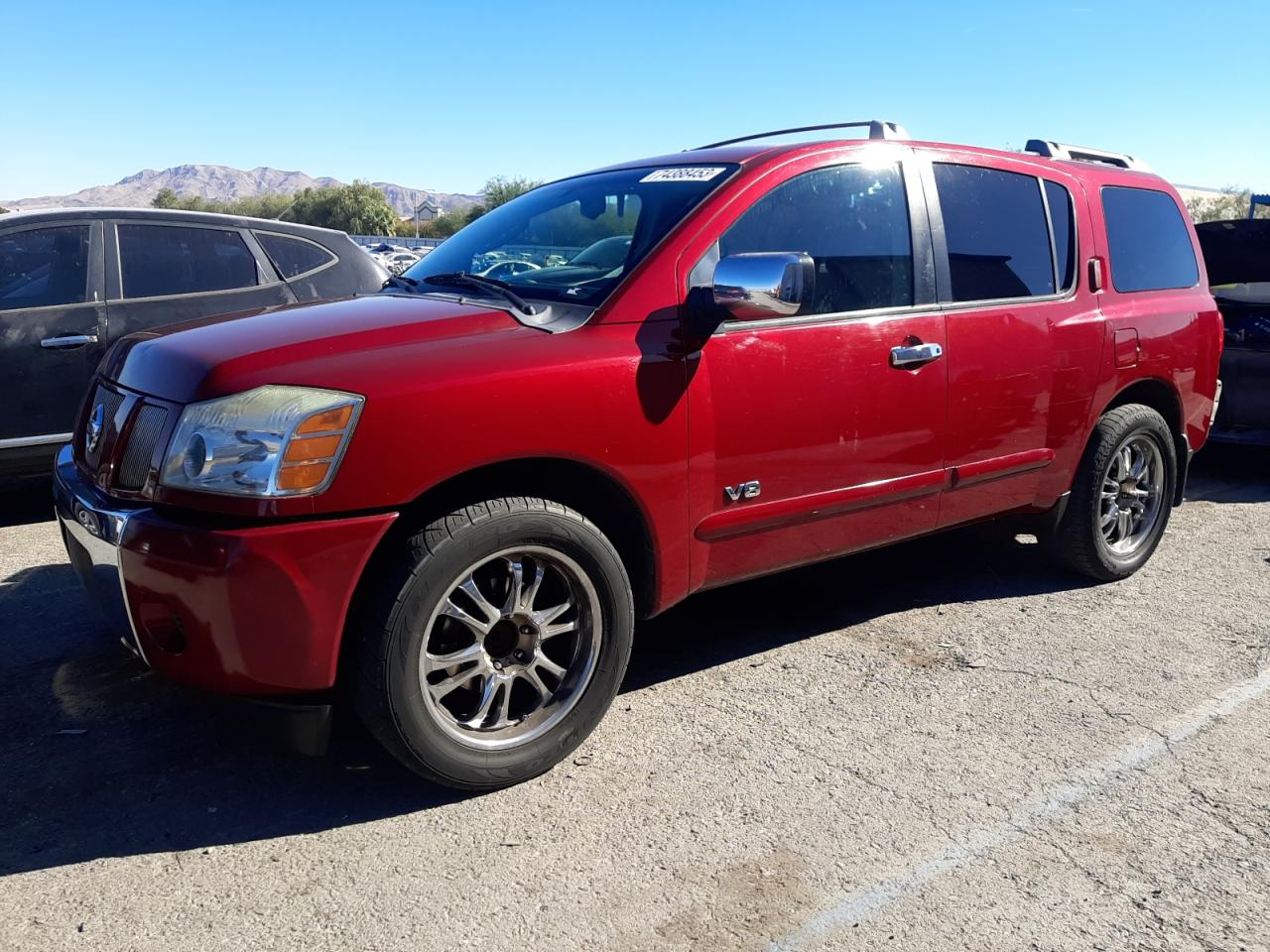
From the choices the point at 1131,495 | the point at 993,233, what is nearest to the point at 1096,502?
the point at 1131,495

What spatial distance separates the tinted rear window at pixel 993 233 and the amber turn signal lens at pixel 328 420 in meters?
2.40

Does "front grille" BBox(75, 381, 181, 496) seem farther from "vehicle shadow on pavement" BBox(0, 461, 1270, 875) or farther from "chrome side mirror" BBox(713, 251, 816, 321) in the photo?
"chrome side mirror" BBox(713, 251, 816, 321)

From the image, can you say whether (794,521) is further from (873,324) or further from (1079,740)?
(1079,740)

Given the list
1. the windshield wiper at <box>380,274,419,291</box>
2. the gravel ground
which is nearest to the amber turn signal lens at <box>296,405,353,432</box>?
the gravel ground

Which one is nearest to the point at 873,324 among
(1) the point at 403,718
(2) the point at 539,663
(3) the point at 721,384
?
(3) the point at 721,384

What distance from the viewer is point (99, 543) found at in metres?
2.83

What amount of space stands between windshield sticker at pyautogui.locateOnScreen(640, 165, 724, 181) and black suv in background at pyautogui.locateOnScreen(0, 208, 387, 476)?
8.01ft

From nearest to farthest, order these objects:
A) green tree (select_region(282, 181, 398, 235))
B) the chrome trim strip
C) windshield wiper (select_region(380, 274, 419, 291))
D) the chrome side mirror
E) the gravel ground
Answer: the gravel ground
the chrome side mirror
windshield wiper (select_region(380, 274, 419, 291))
the chrome trim strip
green tree (select_region(282, 181, 398, 235))

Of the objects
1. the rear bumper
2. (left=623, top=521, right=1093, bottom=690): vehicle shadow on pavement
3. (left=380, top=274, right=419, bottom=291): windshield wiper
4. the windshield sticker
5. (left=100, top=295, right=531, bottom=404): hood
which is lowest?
(left=623, top=521, right=1093, bottom=690): vehicle shadow on pavement

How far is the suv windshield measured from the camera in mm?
3389

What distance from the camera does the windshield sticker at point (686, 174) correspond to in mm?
3598

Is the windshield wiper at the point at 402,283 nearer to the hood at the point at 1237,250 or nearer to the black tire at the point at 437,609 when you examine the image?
the black tire at the point at 437,609

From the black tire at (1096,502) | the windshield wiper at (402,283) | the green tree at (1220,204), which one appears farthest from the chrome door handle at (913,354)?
the green tree at (1220,204)

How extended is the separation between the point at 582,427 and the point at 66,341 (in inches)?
151
